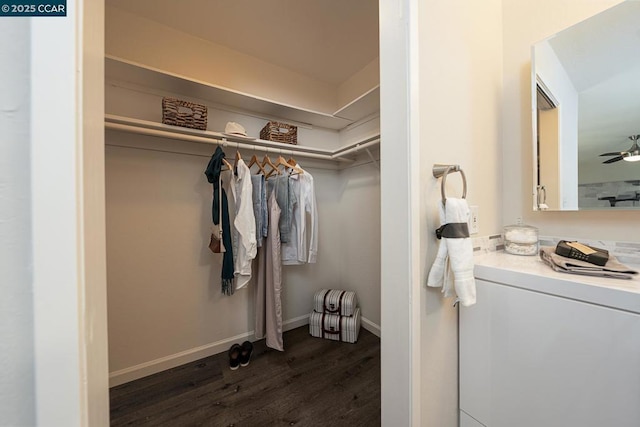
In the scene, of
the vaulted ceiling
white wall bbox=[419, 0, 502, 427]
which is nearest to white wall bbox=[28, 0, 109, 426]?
white wall bbox=[419, 0, 502, 427]

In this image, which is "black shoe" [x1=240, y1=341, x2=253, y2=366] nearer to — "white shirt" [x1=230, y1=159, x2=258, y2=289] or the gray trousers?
the gray trousers

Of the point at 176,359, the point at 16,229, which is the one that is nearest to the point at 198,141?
the point at 16,229

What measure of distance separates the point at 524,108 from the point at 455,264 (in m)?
1.00

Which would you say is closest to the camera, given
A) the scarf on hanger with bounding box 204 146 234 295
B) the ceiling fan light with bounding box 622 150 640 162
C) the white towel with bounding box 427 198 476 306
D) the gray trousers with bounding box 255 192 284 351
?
the white towel with bounding box 427 198 476 306

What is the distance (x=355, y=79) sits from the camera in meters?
2.19

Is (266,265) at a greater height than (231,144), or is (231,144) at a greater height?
(231,144)

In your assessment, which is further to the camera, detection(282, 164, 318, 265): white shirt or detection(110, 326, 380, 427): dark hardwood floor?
detection(282, 164, 318, 265): white shirt

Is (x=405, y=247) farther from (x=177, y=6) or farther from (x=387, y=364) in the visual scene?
(x=177, y=6)

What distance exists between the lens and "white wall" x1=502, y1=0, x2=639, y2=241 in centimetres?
95

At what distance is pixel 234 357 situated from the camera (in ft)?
5.39

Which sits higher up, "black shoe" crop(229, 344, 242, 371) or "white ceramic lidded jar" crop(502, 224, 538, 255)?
"white ceramic lidded jar" crop(502, 224, 538, 255)

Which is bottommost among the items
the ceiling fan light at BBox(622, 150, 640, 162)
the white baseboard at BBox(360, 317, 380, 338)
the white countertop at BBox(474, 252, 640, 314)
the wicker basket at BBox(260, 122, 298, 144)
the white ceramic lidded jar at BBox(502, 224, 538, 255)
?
the white baseboard at BBox(360, 317, 380, 338)

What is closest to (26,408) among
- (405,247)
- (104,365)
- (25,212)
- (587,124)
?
(104,365)

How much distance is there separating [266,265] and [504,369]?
1528mm
